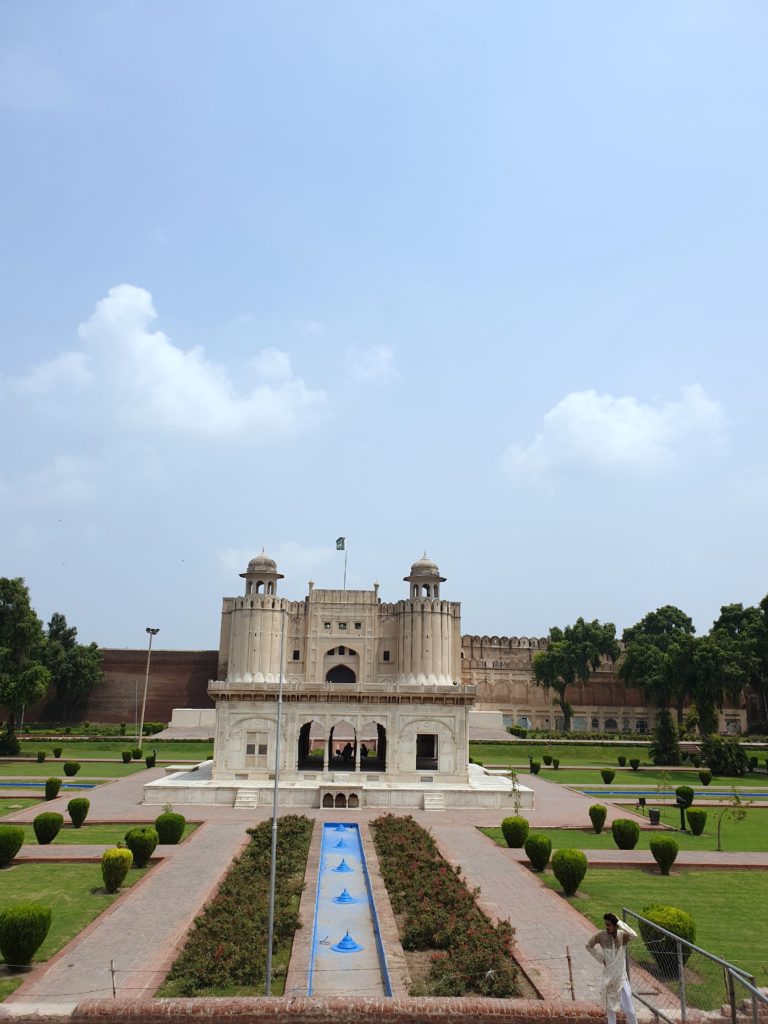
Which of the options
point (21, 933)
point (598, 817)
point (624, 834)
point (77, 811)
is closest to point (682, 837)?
point (598, 817)

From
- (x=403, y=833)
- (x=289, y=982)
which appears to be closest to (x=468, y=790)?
(x=403, y=833)

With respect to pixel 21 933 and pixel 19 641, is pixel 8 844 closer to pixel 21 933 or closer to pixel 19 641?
pixel 21 933

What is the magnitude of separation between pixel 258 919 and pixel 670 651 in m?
A: 40.6

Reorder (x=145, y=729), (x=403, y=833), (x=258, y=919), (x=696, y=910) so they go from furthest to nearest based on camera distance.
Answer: (x=145, y=729) → (x=403, y=833) → (x=696, y=910) → (x=258, y=919)

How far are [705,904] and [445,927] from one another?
579 cm

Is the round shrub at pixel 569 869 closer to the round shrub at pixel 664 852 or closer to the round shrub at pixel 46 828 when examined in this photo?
the round shrub at pixel 664 852

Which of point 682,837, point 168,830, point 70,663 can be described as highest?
point 70,663

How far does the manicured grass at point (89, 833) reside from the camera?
1969 cm

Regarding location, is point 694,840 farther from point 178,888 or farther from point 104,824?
point 104,824

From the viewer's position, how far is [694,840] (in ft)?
70.5

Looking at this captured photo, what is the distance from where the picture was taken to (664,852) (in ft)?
54.4

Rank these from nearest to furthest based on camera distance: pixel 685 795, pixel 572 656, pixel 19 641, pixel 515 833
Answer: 1. pixel 515 833
2. pixel 685 795
3. pixel 19 641
4. pixel 572 656

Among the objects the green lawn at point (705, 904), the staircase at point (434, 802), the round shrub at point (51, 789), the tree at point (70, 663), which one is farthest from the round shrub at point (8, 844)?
the tree at point (70, 663)

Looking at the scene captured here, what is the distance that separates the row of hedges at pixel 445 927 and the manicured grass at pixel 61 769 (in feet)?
70.3
